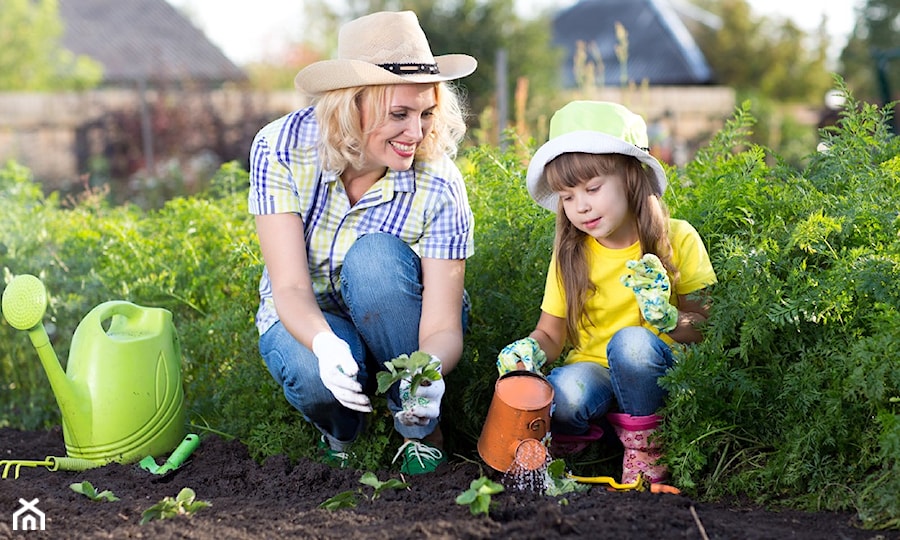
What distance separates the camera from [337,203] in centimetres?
277

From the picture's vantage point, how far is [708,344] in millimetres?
2348

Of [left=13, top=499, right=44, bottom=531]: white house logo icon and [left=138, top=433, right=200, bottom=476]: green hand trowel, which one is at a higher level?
[left=13, top=499, right=44, bottom=531]: white house logo icon

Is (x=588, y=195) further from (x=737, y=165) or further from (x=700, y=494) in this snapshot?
(x=700, y=494)

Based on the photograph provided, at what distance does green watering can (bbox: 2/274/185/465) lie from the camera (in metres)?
2.69

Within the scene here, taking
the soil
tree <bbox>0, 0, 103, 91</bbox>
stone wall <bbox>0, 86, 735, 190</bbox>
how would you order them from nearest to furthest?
the soil → stone wall <bbox>0, 86, 735, 190</bbox> → tree <bbox>0, 0, 103, 91</bbox>

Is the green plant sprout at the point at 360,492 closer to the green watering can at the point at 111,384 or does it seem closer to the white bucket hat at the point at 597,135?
the green watering can at the point at 111,384

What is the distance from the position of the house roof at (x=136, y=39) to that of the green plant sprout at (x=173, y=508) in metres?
23.9

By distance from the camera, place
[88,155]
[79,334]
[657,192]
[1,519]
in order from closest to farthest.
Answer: [1,519], [657,192], [79,334], [88,155]

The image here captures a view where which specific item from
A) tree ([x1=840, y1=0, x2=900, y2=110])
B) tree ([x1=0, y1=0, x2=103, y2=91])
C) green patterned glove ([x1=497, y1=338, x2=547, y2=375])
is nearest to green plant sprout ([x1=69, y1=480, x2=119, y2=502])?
green patterned glove ([x1=497, y1=338, x2=547, y2=375])

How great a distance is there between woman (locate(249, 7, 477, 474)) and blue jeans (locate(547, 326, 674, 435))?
0.98 ft

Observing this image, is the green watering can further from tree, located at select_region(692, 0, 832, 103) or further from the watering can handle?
tree, located at select_region(692, 0, 832, 103)

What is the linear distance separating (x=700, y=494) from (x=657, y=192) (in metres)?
0.77

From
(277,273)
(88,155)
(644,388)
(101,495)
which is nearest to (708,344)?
(644,388)

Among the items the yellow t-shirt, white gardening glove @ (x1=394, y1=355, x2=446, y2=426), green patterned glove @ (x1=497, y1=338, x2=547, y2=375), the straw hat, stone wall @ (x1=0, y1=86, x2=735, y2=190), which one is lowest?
stone wall @ (x1=0, y1=86, x2=735, y2=190)
